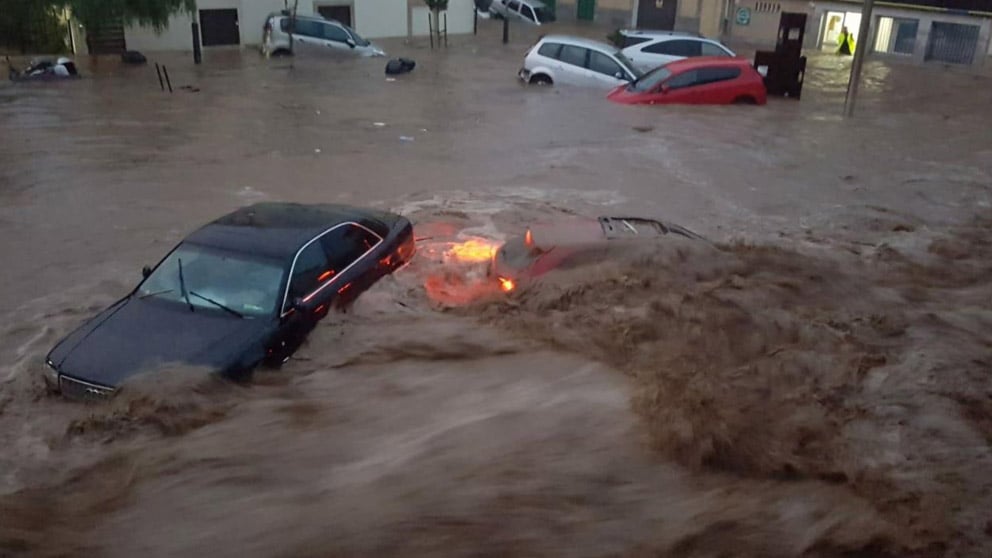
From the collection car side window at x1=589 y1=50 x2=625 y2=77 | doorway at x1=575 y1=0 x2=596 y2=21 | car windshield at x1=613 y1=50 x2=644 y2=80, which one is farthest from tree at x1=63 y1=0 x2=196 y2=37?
doorway at x1=575 y1=0 x2=596 y2=21

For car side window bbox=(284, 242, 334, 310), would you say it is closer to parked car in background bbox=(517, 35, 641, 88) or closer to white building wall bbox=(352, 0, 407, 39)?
parked car in background bbox=(517, 35, 641, 88)

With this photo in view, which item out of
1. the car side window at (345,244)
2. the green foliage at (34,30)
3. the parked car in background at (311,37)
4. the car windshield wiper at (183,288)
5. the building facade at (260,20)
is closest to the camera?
the car windshield wiper at (183,288)

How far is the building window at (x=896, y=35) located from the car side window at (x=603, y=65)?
15.5 m

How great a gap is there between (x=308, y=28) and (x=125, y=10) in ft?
18.6

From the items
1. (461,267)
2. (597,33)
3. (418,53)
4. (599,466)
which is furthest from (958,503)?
(597,33)

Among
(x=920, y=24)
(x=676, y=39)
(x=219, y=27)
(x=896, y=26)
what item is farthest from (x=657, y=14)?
(x=219, y=27)

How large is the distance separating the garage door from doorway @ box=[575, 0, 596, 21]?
57.9ft

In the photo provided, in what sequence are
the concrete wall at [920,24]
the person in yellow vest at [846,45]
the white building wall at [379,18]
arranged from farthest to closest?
the white building wall at [379,18] → the person in yellow vest at [846,45] → the concrete wall at [920,24]

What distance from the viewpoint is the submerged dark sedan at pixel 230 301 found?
6695 mm

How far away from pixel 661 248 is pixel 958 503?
13.4 ft

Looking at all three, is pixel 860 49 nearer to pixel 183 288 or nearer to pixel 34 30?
pixel 183 288

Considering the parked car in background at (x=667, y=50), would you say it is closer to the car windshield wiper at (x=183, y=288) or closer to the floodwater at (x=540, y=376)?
the floodwater at (x=540, y=376)

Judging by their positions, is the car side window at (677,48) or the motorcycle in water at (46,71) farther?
the car side window at (677,48)

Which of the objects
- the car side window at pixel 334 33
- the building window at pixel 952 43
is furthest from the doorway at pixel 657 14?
the car side window at pixel 334 33
